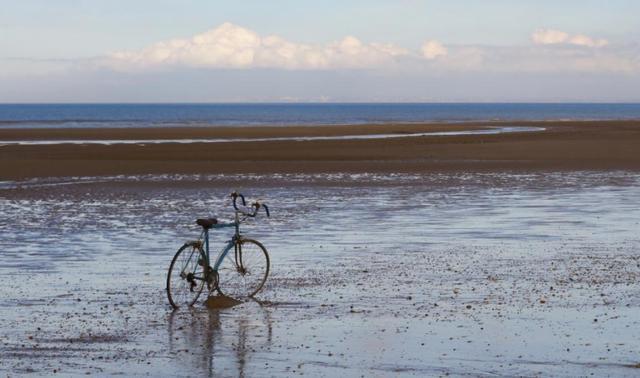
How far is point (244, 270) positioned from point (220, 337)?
276cm

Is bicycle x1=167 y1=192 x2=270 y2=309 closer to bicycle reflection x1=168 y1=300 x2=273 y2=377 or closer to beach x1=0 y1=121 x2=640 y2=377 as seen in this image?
beach x1=0 y1=121 x2=640 y2=377

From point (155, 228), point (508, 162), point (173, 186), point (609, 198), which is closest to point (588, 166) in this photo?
point (508, 162)

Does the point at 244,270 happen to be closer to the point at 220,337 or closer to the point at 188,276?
the point at 188,276

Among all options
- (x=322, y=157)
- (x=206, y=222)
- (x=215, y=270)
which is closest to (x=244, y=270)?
(x=215, y=270)

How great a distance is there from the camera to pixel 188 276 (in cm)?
1266

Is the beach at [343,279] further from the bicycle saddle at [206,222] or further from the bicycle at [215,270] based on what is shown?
the bicycle saddle at [206,222]

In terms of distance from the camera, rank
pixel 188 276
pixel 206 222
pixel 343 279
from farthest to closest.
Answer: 1. pixel 343 279
2. pixel 206 222
3. pixel 188 276

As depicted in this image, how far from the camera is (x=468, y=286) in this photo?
1335 cm

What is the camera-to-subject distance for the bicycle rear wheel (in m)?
12.6

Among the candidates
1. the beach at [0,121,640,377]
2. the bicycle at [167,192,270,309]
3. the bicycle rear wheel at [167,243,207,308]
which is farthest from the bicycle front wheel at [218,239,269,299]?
the bicycle rear wheel at [167,243,207,308]

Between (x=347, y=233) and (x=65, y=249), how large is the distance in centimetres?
509

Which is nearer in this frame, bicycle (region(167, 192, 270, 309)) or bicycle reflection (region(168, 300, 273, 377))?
bicycle reflection (region(168, 300, 273, 377))

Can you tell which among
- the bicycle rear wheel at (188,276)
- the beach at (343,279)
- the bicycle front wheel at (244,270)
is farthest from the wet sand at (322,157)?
the bicycle rear wheel at (188,276)

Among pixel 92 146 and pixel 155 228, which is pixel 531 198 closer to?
pixel 155 228
